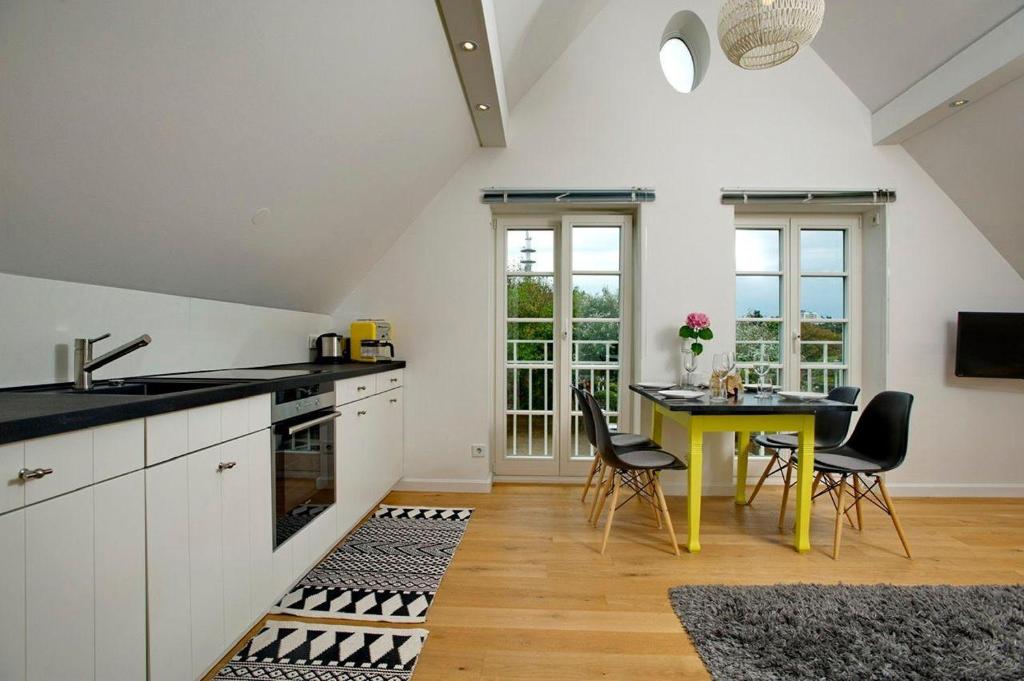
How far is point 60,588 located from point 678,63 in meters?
4.43

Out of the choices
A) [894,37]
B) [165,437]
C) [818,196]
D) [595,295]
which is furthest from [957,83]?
[165,437]

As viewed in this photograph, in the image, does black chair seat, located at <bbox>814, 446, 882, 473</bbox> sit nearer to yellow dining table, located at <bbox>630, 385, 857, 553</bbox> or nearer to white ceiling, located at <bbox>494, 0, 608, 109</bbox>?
yellow dining table, located at <bbox>630, 385, 857, 553</bbox>

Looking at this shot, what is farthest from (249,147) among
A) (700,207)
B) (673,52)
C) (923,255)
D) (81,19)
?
(923,255)

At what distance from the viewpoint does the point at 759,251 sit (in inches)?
150

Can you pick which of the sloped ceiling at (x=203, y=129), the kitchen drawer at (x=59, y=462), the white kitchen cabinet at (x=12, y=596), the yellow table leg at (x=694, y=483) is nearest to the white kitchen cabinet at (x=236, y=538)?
the kitchen drawer at (x=59, y=462)

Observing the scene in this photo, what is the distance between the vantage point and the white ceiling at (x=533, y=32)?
102 inches

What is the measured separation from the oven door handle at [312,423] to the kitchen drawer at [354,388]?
10 cm

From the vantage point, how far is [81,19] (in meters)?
1.16

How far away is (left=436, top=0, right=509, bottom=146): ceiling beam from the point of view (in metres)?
2.07

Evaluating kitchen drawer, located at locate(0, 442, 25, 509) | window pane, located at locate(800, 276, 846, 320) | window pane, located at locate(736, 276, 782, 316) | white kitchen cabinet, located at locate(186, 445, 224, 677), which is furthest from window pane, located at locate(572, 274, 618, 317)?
kitchen drawer, located at locate(0, 442, 25, 509)

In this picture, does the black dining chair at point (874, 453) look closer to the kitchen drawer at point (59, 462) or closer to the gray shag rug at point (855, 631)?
the gray shag rug at point (855, 631)

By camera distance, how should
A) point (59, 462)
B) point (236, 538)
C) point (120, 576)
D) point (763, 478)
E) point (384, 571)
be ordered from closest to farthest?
point (59, 462) → point (120, 576) → point (236, 538) → point (384, 571) → point (763, 478)

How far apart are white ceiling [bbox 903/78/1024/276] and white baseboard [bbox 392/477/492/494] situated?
3867 mm

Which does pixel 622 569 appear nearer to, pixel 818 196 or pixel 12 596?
pixel 12 596
